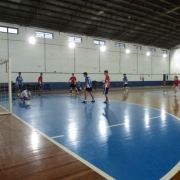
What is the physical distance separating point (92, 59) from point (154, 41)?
40.1 ft

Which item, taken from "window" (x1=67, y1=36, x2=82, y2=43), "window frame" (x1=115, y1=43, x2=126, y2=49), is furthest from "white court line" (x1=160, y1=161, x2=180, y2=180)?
"window frame" (x1=115, y1=43, x2=126, y2=49)

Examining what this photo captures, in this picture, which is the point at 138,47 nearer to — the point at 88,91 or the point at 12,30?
the point at 12,30

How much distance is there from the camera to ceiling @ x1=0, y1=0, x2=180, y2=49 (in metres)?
16.8

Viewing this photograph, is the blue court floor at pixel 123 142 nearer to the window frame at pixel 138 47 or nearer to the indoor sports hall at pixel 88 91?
the indoor sports hall at pixel 88 91

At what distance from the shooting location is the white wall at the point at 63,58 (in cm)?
1978

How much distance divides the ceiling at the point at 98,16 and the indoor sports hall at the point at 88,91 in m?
0.10

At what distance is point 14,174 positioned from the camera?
9.85 ft

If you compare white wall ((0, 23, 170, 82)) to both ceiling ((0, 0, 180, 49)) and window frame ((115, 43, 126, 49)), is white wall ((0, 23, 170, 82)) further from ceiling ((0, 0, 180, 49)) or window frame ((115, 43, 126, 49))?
ceiling ((0, 0, 180, 49))

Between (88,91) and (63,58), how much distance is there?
11806 millimetres

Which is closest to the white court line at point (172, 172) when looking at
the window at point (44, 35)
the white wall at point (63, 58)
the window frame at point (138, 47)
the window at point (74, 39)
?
the white wall at point (63, 58)

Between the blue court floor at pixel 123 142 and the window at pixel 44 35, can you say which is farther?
the window at pixel 44 35

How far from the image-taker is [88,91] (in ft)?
40.3

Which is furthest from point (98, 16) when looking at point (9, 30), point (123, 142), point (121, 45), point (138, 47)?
point (123, 142)

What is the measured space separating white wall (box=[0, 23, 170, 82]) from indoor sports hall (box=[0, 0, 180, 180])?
4.4 inches
